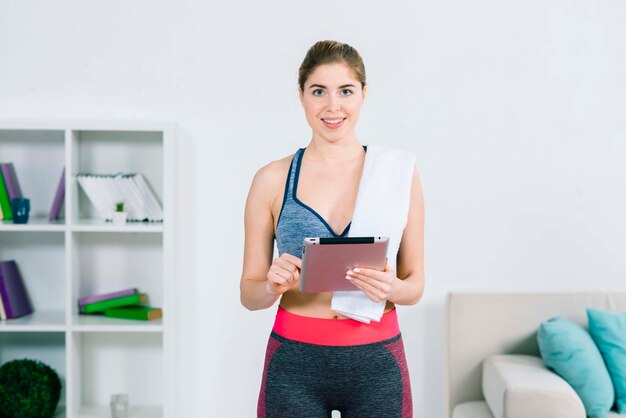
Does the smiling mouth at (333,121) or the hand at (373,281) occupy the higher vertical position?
the smiling mouth at (333,121)

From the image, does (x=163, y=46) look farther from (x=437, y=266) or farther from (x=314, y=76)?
(x=314, y=76)

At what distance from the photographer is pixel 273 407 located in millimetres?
1674

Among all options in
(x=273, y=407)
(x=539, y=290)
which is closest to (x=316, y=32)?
(x=539, y=290)

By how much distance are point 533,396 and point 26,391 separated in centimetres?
182

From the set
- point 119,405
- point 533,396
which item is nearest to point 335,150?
point 533,396

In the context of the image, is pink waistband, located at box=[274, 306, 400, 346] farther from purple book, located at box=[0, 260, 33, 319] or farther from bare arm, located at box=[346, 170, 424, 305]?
purple book, located at box=[0, 260, 33, 319]

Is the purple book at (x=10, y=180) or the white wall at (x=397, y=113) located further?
the white wall at (x=397, y=113)

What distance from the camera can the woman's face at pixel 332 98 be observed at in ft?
5.54

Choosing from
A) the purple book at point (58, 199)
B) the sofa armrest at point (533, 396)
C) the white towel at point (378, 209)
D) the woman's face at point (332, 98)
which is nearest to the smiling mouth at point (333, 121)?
the woman's face at point (332, 98)

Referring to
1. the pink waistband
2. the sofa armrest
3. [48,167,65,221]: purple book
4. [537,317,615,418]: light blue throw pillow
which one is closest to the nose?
the pink waistband

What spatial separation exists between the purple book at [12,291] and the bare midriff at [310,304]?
1778mm

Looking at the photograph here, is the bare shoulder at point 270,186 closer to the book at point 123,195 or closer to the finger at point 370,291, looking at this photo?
the finger at point 370,291

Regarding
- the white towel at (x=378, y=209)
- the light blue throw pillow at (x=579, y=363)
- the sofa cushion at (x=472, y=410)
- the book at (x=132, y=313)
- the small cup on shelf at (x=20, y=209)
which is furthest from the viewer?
the book at (x=132, y=313)

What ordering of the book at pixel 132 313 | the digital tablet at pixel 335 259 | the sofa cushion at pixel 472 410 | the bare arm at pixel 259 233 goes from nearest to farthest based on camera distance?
1. the digital tablet at pixel 335 259
2. the bare arm at pixel 259 233
3. the sofa cushion at pixel 472 410
4. the book at pixel 132 313
